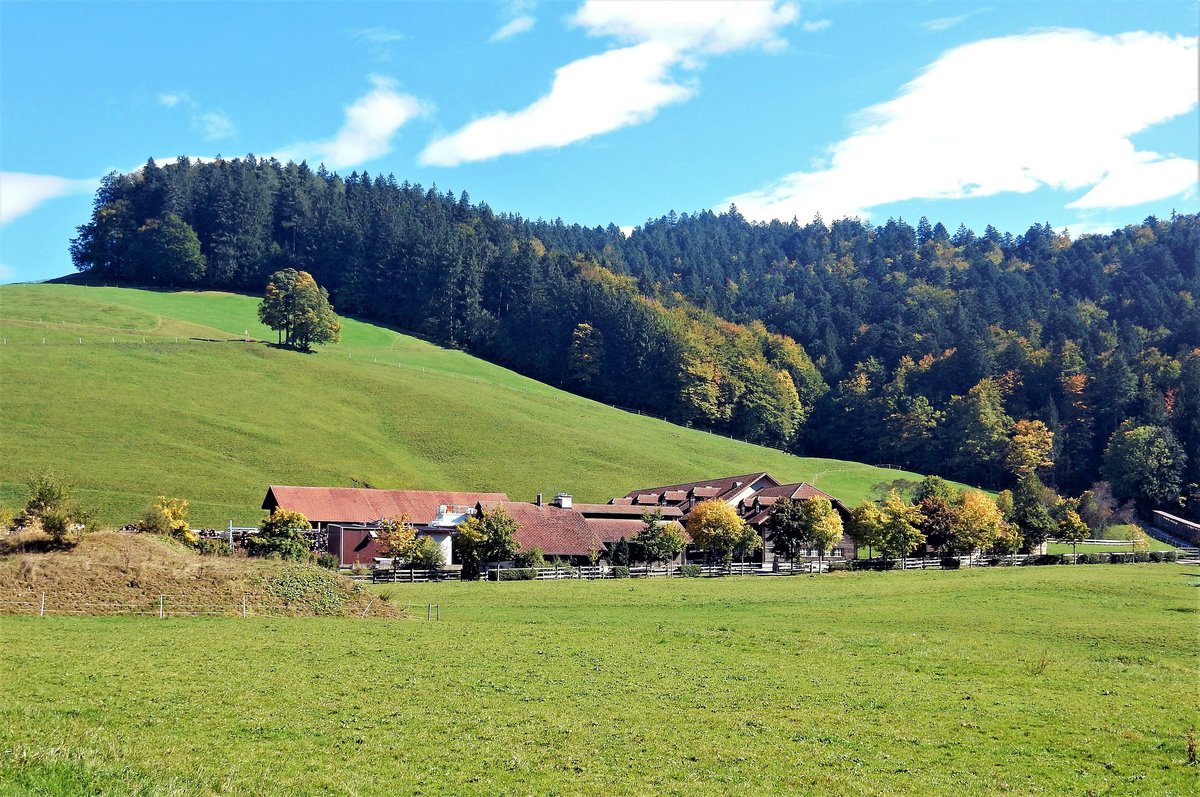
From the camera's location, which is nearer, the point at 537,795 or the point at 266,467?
the point at 537,795

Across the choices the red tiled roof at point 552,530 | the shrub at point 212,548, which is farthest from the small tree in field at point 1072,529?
the shrub at point 212,548

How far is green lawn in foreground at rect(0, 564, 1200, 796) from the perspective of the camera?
609 inches

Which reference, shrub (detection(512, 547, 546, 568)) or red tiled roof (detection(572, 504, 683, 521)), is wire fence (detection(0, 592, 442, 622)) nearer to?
shrub (detection(512, 547, 546, 568))

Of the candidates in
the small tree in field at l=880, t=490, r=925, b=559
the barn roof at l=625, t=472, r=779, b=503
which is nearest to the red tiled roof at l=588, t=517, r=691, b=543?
the barn roof at l=625, t=472, r=779, b=503

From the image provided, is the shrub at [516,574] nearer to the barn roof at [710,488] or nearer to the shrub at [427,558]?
the shrub at [427,558]

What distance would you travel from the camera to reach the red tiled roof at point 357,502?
→ 7719 centimetres

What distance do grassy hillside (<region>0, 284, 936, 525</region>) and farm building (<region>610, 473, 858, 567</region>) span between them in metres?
7.27

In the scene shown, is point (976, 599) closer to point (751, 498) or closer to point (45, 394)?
point (751, 498)

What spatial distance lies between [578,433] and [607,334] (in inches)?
1971

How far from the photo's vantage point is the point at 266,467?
291 ft

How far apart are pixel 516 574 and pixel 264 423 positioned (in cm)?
5008

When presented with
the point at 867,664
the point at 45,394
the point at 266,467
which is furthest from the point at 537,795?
the point at 45,394

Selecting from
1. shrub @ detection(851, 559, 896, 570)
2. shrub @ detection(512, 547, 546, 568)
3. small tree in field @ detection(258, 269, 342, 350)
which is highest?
small tree in field @ detection(258, 269, 342, 350)

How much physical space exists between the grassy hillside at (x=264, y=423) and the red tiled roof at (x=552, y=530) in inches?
807
